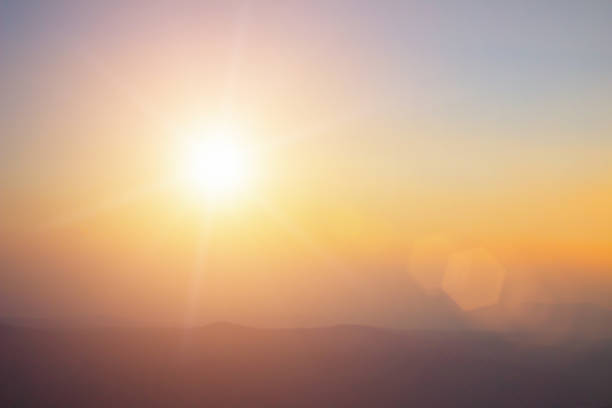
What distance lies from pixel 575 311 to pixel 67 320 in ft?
168

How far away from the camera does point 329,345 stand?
1449 inches

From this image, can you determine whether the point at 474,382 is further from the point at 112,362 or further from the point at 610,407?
the point at 112,362

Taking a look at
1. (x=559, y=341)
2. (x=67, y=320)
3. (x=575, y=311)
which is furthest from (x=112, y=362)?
(x=575, y=311)

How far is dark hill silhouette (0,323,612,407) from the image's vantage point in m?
26.0

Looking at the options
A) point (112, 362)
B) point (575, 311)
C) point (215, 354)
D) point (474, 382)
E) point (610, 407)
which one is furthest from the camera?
point (575, 311)

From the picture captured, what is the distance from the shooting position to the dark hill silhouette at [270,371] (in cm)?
2600

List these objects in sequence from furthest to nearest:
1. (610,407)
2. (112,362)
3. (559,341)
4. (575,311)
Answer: (575,311), (559,341), (112,362), (610,407)

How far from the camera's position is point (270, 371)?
100ft

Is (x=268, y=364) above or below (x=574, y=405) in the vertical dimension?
above

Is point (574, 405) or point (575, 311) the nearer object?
point (574, 405)

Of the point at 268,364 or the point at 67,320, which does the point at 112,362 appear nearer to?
the point at 268,364

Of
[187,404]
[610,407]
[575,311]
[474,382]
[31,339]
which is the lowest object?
[610,407]

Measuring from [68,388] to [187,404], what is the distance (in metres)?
5.58

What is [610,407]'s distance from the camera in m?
24.7
